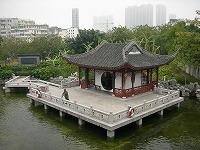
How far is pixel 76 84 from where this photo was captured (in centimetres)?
2472

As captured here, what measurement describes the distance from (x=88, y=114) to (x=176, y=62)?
16553 mm

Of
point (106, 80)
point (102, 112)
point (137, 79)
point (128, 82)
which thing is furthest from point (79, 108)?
point (137, 79)

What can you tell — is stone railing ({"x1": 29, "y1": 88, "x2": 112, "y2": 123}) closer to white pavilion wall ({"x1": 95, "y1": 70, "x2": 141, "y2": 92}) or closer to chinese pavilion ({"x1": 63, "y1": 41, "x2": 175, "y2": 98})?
chinese pavilion ({"x1": 63, "y1": 41, "x2": 175, "y2": 98})

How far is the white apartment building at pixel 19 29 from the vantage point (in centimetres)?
11644

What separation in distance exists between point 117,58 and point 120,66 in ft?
7.68

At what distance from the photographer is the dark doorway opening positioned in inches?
813

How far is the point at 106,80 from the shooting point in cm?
2097

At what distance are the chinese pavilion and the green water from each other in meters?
3.28

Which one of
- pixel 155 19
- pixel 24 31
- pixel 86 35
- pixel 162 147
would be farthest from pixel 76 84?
pixel 155 19

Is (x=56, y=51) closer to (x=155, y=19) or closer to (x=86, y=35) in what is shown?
(x=86, y=35)

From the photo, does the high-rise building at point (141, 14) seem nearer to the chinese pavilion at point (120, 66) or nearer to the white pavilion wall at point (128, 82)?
the chinese pavilion at point (120, 66)

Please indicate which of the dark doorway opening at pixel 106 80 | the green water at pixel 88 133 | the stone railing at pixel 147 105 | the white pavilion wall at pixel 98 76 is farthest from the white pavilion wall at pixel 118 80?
the green water at pixel 88 133

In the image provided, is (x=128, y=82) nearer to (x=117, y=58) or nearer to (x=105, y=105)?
(x=117, y=58)

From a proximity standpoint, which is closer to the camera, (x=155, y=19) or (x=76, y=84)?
(x=76, y=84)
